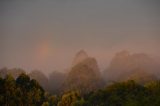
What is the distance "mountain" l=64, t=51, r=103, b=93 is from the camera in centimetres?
5593

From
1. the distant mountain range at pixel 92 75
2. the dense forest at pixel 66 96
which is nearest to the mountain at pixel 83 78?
the distant mountain range at pixel 92 75

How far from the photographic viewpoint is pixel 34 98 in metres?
20.7

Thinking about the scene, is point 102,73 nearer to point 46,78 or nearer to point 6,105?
point 46,78

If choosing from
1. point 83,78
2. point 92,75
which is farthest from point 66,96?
point 92,75

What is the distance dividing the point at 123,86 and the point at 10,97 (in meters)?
8.09

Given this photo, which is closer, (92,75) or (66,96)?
(66,96)

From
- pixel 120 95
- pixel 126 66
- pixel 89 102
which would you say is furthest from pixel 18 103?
pixel 126 66

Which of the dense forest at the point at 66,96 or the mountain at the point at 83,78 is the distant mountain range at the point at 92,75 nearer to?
the mountain at the point at 83,78

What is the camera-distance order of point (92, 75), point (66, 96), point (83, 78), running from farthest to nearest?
point (92, 75) → point (83, 78) → point (66, 96)

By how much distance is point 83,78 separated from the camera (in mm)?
62906

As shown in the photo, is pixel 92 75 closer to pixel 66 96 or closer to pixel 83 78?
pixel 83 78

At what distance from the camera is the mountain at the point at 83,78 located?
2202 inches

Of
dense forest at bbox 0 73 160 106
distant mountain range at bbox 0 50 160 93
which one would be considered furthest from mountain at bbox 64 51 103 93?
dense forest at bbox 0 73 160 106

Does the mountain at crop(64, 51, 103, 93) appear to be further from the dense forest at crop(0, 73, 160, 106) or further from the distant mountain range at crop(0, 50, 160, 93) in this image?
the dense forest at crop(0, 73, 160, 106)
